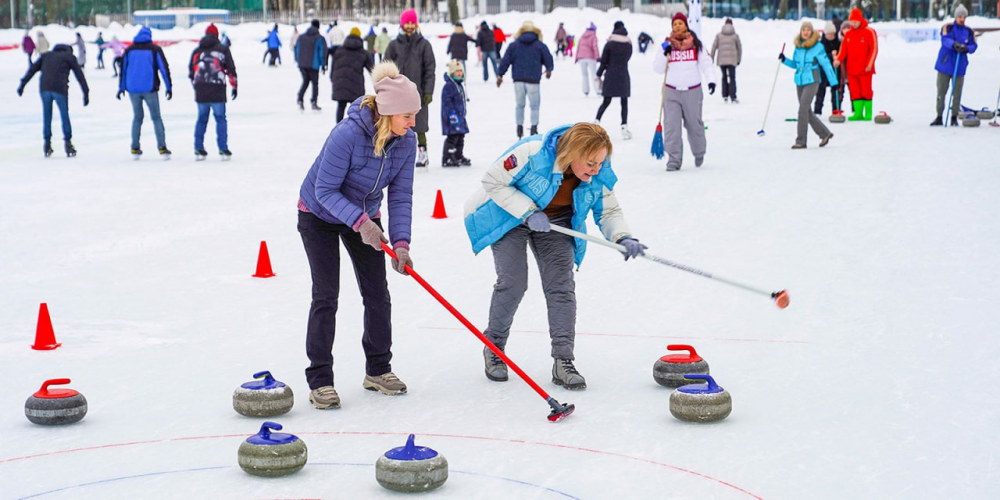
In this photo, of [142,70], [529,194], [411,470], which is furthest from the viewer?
[142,70]

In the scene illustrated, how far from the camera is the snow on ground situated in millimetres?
4156

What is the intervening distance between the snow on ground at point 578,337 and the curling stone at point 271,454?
0.18 ft

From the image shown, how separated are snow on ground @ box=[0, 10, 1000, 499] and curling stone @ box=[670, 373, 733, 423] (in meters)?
0.06

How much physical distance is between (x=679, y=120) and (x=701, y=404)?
789cm

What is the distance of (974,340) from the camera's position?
5.90m

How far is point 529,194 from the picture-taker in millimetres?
4996

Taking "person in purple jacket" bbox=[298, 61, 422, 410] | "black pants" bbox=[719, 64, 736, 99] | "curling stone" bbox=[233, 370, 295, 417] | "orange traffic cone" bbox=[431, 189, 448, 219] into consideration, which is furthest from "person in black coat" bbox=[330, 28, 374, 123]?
"curling stone" bbox=[233, 370, 295, 417]

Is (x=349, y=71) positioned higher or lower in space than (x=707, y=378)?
higher

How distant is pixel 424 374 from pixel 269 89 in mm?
21891

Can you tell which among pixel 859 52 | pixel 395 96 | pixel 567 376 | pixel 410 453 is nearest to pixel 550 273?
pixel 567 376

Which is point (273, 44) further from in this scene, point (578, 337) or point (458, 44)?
point (578, 337)

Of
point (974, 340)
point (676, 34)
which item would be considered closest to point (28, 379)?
point (974, 340)

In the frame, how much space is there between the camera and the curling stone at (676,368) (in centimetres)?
512

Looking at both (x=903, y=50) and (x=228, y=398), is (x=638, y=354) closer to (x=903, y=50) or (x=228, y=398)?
(x=228, y=398)
